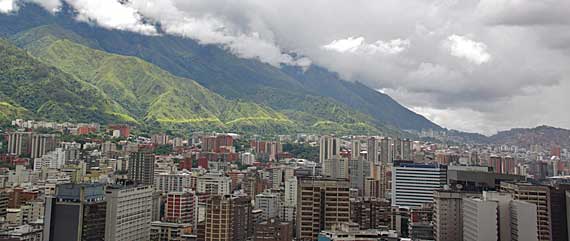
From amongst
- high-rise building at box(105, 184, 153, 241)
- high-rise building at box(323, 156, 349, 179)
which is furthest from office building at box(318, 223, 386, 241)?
high-rise building at box(323, 156, 349, 179)

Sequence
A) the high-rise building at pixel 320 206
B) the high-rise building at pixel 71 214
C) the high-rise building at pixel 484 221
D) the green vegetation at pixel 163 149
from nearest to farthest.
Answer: the high-rise building at pixel 484 221, the high-rise building at pixel 71 214, the high-rise building at pixel 320 206, the green vegetation at pixel 163 149

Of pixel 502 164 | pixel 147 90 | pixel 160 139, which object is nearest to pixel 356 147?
pixel 160 139

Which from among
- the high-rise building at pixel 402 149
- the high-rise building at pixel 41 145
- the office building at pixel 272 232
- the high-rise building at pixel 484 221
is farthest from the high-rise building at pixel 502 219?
the high-rise building at pixel 41 145

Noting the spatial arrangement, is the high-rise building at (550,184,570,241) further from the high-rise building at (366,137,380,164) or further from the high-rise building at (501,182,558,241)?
the high-rise building at (366,137,380,164)

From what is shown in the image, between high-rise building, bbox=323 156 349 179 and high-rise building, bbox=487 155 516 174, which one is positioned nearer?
high-rise building, bbox=487 155 516 174

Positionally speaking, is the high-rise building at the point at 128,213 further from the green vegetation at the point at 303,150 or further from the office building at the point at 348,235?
the green vegetation at the point at 303,150

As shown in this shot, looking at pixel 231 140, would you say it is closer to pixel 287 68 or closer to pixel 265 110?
pixel 265 110
